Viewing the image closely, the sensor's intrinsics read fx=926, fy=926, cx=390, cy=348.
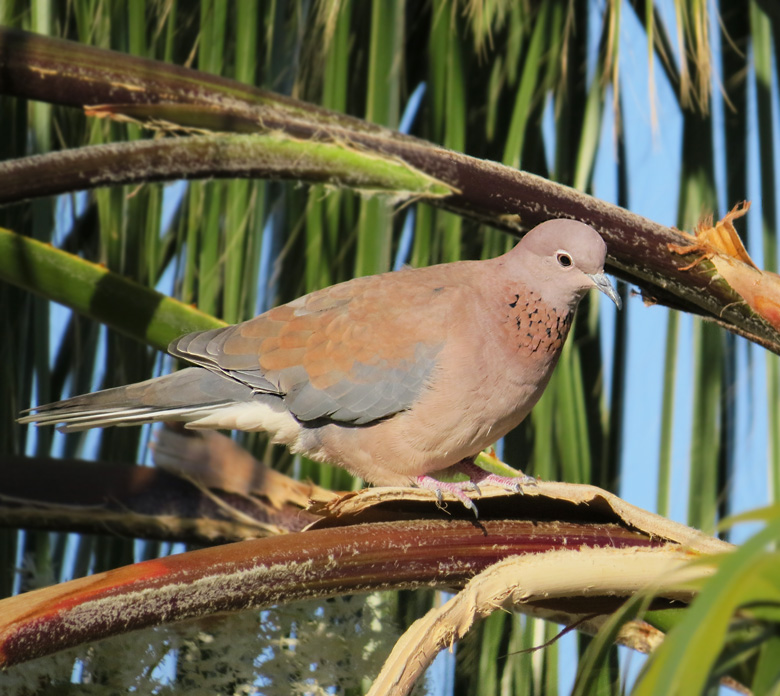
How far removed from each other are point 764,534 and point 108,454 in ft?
6.31

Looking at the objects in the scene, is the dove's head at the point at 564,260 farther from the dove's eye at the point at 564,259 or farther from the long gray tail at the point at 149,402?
the long gray tail at the point at 149,402

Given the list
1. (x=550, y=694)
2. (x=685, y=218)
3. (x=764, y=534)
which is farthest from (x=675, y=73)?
(x=764, y=534)

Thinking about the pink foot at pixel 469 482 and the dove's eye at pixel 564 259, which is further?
the dove's eye at pixel 564 259

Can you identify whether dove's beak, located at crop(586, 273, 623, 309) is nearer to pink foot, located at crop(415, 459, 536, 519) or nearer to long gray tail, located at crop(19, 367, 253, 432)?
pink foot, located at crop(415, 459, 536, 519)

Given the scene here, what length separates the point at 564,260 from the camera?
1679 millimetres

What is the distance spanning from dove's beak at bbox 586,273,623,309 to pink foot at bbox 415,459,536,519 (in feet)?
1.18

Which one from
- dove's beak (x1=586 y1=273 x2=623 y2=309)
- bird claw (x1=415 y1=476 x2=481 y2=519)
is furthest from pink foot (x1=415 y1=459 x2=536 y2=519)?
dove's beak (x1=586 y1=273 x2=623 y2=309)

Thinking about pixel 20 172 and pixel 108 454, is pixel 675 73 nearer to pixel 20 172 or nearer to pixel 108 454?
pixel 20 172

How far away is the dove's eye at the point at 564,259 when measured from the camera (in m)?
1.65

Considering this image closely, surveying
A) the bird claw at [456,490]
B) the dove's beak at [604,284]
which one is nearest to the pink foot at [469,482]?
the bird claw at [456,490]

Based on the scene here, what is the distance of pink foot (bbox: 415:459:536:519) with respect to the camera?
1.35m

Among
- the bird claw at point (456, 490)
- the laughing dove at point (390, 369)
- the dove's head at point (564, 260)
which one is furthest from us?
the laughing dove at point (390, 369)

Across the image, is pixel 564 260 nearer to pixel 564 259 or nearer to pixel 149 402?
pixel 564 259

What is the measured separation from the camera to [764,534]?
0.49 meters
